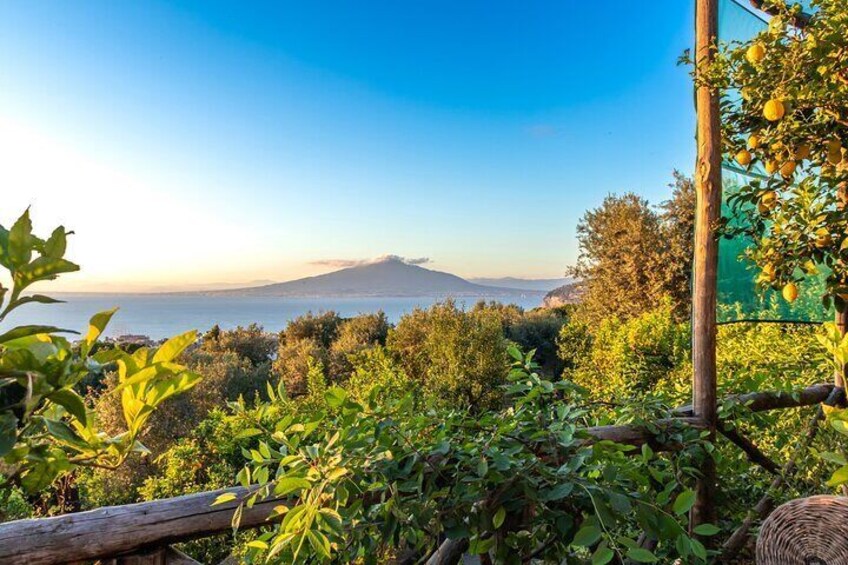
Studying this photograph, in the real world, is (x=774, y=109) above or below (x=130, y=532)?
above

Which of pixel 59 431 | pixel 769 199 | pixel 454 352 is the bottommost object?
pixel 454 352

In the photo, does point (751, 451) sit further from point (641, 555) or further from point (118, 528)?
point (118, 528)

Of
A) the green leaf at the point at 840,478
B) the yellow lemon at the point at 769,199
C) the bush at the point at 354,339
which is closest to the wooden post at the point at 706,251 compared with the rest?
the yellow lemon at the point at 769,199

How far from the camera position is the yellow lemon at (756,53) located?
1.21m

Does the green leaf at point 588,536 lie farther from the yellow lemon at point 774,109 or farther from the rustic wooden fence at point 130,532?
the yellow lemon at point 774,109

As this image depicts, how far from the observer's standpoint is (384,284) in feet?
109

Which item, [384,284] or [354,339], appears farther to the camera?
[384,284]

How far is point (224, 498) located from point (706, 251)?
56.5 inches

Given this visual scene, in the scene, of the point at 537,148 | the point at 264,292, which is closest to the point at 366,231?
the point at 264,292

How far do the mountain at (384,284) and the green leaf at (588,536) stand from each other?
2539cm

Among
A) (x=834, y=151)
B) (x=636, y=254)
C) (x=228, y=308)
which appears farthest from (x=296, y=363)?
(x=228, y=308)

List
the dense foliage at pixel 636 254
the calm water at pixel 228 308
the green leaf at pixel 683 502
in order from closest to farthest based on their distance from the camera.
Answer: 1. the green leaf at pixel 683 502
2. the dense foliage at pixel 636 254
3. the calm water at pixel 228 308

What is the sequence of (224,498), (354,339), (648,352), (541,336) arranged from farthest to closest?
(541,336), (354,339), (648,352), (224,498)

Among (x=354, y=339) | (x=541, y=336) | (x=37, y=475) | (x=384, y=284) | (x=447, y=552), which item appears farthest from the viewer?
(x=384, y=284)
